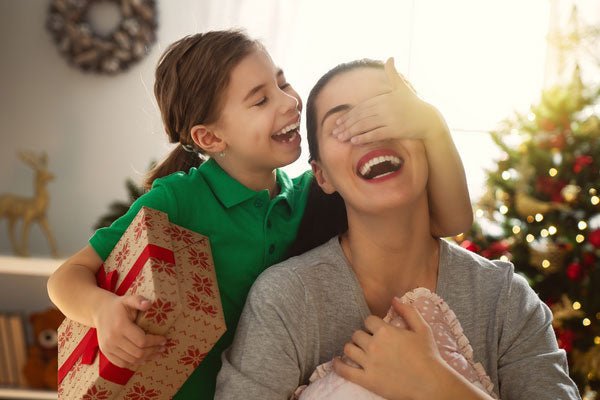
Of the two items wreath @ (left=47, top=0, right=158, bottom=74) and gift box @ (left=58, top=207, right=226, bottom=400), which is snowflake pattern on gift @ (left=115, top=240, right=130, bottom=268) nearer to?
gift box @ (left=58, top=207, right=226, bottom=400)

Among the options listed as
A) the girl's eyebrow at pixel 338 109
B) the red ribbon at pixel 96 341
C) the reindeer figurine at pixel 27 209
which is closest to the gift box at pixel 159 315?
the red ribbon at pixel 96 341

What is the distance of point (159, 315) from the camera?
3.63 ft

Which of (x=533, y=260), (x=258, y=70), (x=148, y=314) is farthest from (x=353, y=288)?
(x=533, y=260)

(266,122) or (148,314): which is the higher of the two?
(266,122)

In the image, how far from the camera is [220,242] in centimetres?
158

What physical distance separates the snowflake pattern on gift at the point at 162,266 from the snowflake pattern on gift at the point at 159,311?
0.07 metres

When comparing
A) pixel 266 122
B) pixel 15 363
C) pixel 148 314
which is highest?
pixel 266 122

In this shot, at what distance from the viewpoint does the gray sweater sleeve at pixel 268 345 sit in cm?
120

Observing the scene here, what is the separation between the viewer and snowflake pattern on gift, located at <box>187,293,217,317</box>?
117 centimetres

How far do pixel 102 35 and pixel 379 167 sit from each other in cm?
326

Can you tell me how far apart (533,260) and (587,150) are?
1.61 ft

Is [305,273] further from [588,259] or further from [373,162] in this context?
[588,259]

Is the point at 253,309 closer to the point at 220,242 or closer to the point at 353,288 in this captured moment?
the point at 353,288

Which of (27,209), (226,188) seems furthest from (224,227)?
(27,209)
